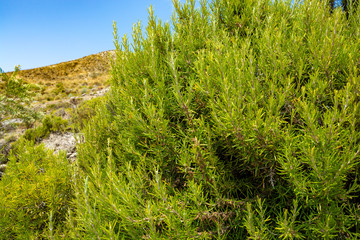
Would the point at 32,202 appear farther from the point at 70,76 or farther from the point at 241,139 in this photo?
the point at 70,76

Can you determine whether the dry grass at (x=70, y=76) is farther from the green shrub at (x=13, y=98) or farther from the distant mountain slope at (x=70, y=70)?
the green shrub at (x=13, y=98)

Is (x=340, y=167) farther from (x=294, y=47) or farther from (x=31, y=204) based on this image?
(x=31, y=204)

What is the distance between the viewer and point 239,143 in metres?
1.76

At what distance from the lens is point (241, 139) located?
67.5 inches

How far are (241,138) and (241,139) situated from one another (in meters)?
0.01

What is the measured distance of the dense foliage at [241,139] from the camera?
1527mm

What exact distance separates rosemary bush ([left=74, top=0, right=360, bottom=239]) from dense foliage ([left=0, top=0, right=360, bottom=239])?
2cm

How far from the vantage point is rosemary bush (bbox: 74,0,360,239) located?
1526 mm

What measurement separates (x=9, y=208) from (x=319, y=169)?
12.2 ft

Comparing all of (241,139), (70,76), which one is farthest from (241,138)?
(70,76)

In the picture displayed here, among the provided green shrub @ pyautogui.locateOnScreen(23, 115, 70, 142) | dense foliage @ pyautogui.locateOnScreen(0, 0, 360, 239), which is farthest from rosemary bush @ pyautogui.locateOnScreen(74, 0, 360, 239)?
green shrub @ pyautogui.locateOnScreen(23, 115, 70, 142)

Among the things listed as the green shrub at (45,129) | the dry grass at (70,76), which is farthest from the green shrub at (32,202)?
the dry grass at (70,76)

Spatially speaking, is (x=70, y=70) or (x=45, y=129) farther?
(x=70, y=70)

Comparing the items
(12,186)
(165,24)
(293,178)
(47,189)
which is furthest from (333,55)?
(12,186)
